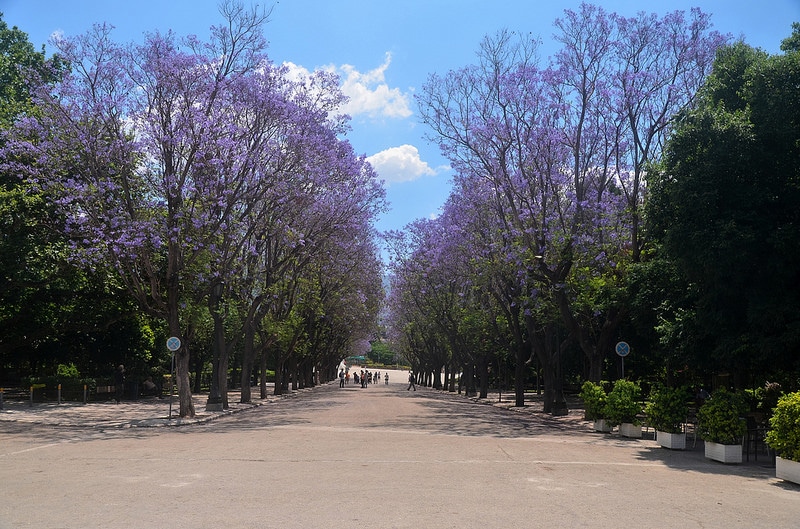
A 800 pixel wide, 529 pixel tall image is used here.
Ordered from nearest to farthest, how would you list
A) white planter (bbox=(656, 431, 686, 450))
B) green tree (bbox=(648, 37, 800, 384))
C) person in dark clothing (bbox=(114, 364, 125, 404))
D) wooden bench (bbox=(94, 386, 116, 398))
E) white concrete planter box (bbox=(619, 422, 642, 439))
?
green tree (bbox=(648, 37, 800, 384)), white planter (bbox=(656, 431, 686, 450)), white concrete planter box (bbox=(619, 422, 642, 439)), wooden bench (bbox=(94, 386, 116, 398)), person in dark clothing (bbox=(114, 364, 125, 404))

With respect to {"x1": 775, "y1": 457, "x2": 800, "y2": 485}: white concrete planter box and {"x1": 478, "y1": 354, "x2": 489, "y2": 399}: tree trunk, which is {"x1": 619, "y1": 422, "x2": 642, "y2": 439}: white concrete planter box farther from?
{"x1": 478, "y1": 354, "x2": 489, "y2": 399}: tree trunk

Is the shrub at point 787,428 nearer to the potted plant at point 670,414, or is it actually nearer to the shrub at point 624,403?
the potted plant at point 670,414

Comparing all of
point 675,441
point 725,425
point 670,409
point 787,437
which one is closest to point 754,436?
point 675,441

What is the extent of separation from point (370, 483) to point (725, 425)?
788 cm

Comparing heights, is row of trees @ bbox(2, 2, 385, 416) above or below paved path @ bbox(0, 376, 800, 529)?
above

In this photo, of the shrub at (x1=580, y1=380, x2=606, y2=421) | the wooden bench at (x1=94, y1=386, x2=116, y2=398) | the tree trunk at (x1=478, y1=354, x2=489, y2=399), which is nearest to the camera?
the shrub at (x1=580, y1=380, x2=606, y2=421)

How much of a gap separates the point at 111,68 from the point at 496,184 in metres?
14.0

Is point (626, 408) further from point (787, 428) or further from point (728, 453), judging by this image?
point (787, 428)

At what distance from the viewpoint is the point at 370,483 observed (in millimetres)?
10062

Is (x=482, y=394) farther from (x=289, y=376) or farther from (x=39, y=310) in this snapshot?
(x=39, y=310)

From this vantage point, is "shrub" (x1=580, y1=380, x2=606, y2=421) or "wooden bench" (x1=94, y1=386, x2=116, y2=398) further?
"wooden bench" (x1=94, y1=386, x2=116, y2=398)

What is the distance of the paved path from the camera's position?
25.3ft

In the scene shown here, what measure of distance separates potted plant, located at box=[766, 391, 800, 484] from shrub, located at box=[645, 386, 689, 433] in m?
4.20

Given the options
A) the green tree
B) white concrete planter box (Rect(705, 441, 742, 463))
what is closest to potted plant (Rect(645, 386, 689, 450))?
the green tree
